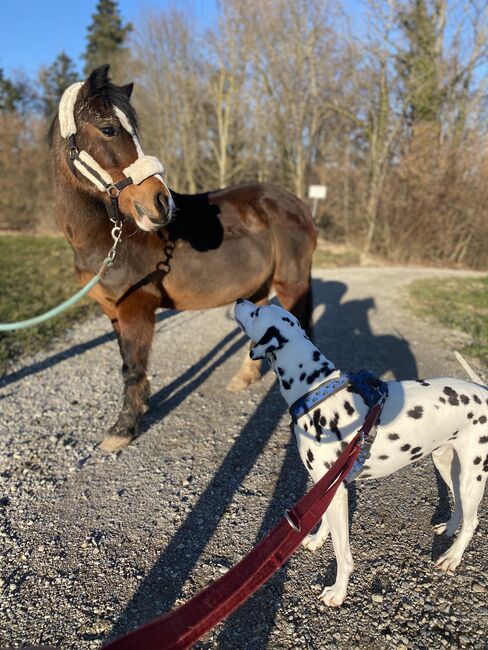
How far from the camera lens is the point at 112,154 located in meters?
3.23

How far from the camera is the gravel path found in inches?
95.7

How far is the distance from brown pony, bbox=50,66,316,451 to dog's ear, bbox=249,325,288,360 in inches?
Result: 48.9

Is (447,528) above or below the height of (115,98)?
below

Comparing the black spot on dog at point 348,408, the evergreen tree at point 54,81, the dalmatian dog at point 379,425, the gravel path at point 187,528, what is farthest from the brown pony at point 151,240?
the evergreen tree at point 54,81

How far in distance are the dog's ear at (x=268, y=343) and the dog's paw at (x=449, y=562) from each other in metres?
1.82

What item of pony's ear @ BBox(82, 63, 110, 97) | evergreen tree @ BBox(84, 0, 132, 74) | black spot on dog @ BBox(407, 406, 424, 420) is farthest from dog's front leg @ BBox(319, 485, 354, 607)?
evergreen tree @ BBox(84, 0, 132, 74)

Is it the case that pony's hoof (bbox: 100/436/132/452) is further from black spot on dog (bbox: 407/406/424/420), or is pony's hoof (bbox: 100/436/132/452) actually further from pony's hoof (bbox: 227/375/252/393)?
black spot on dog (bbox: 407/406/424/420)

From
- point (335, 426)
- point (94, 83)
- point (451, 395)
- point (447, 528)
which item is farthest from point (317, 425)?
point (94, 83)

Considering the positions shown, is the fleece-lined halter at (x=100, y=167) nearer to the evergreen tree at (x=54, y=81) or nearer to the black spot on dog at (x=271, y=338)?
the black spot on dog at (x=271, y=338)

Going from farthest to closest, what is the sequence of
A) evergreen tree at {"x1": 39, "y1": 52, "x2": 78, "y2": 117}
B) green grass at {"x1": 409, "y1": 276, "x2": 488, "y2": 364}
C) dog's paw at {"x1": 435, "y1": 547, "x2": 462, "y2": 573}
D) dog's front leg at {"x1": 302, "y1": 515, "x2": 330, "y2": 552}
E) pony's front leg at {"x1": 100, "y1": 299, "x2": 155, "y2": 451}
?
1. evergreen tree at {"x1": 39, "y1": 52, "x2": 78, "y2": 117}
2. green grass at {"x1": 409, "y1": 276, "x2": 488, "y2": 364}
3. pony's front leg at {"x1": 100, "y1": 299, "x2": 155, "y2": 451}
4. dog's front leg at {"x1": 302, "y1": 515, "x2": 330, "y2": 552}
5. dog's paw at {"x1": 435, "y1": 547, "x2": 462, "y2": 573}

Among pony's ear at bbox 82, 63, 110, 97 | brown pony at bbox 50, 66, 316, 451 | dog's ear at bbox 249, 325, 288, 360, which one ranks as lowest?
dog's ear at bbox 249, 325, 288, 360

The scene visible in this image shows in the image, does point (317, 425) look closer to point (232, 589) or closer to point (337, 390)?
point (337, 390)

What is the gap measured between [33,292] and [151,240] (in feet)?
22.6

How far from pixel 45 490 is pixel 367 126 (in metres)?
22.5
